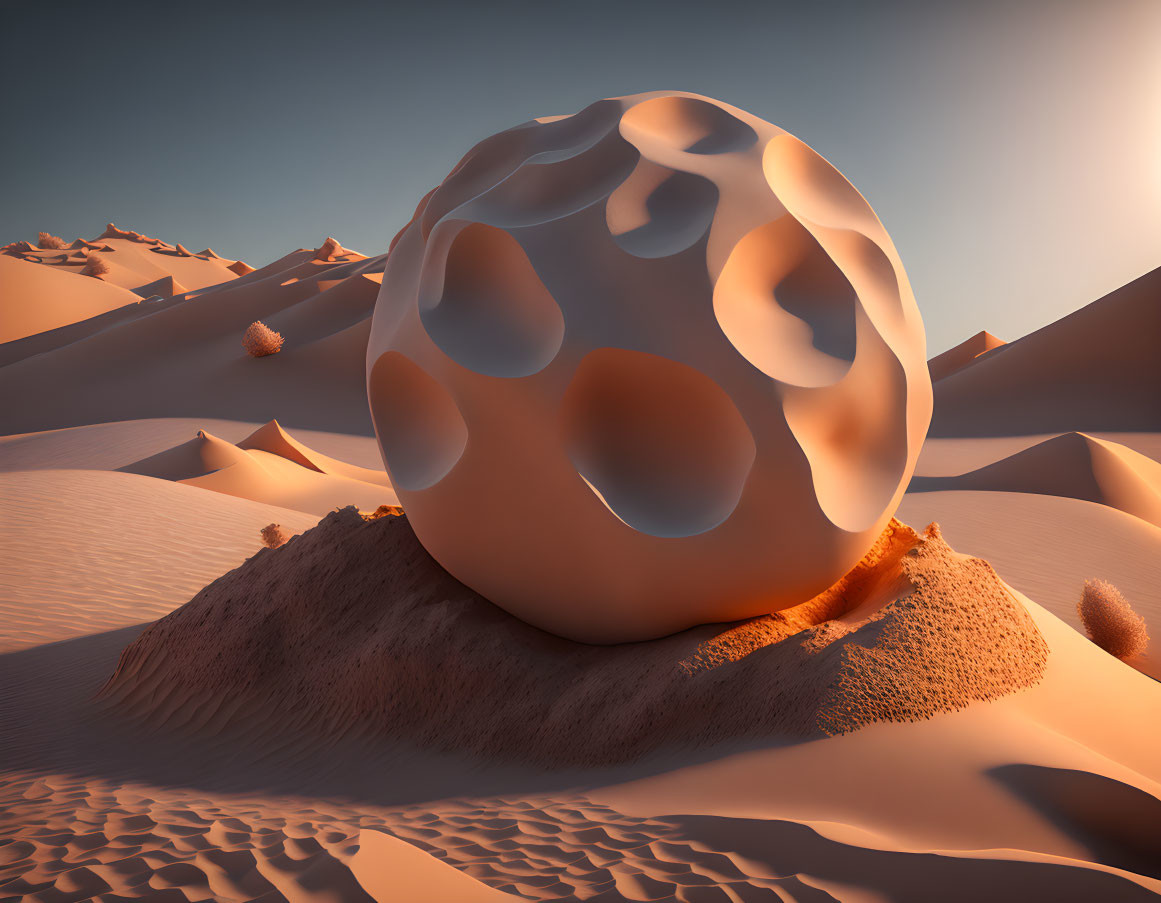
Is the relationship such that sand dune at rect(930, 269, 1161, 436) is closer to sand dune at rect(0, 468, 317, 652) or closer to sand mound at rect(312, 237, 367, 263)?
sand dune at rect(0, 468, 317, 652)

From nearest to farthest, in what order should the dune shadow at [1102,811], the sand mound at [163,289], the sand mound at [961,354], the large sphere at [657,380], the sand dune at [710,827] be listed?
the sand dune at [710,827] → the dune shadow at [1102,811] → the large sphere at [657,380] → the sand mound at [961,354] → the sand mound at [163,289]

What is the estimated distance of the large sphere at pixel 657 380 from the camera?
4.26 m

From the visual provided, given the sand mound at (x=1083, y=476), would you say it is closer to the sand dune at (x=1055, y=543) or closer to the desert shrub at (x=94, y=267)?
the sand dune at (x=1055, y=543)

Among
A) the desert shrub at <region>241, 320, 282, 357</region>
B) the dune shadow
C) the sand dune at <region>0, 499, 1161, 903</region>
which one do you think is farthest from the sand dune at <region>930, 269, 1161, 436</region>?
the dune shadow

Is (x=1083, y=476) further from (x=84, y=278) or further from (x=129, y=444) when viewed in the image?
(x=84, y=278)

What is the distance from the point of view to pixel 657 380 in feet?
14.3

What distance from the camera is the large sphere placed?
4258 millimetres

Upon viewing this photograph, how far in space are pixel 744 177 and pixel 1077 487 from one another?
1414 cm

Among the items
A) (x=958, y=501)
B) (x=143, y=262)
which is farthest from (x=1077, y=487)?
(x=143, y=262)

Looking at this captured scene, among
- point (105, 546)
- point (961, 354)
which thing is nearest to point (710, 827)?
point (105, 546)

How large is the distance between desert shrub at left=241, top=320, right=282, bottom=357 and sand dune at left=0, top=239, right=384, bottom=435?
0.36 metres

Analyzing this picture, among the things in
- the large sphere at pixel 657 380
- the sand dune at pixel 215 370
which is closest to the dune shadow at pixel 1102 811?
the large sphere at pixel 657 380

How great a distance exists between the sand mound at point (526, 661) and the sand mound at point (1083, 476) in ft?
40.7

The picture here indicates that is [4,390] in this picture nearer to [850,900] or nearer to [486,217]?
[486,217]
